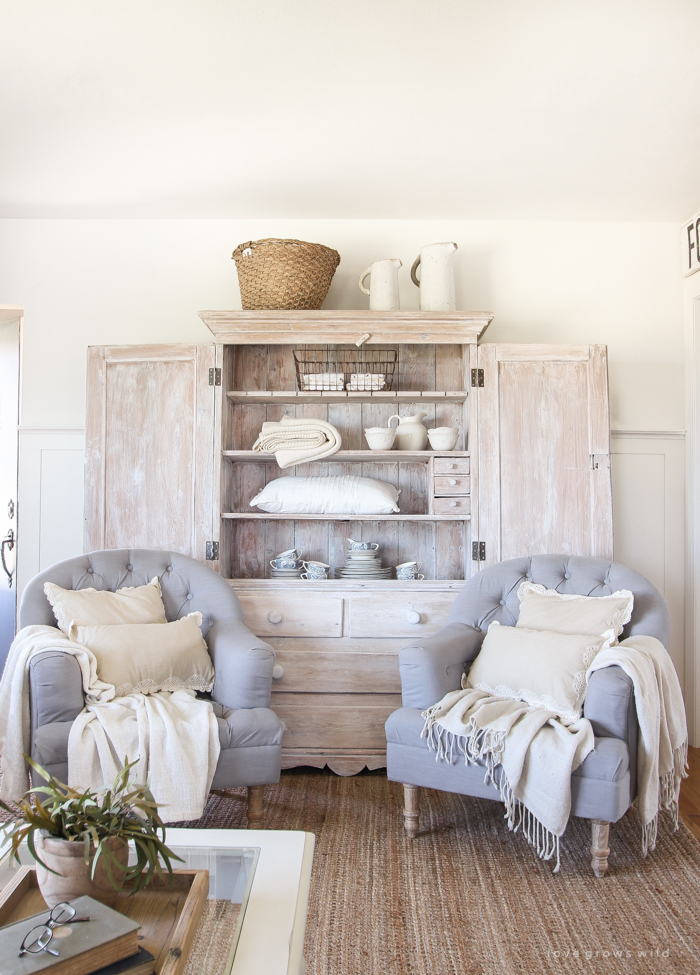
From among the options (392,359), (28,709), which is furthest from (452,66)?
(28,709)

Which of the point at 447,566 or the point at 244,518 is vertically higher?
the point at 244,518

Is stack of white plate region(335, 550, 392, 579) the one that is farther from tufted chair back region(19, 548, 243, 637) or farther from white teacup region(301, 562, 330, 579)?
tufted chair back region(19, 548, 243, 637)

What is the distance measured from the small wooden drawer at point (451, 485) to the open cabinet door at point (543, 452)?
0.07m

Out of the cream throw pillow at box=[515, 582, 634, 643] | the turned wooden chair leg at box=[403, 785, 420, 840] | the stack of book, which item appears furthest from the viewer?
the cream throw pillow at box=[515, 582, 634, 643]

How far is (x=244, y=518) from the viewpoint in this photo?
310cm

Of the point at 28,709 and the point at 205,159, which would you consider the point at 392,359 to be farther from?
the point at 28,709

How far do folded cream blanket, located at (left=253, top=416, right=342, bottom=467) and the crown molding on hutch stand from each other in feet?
1.16

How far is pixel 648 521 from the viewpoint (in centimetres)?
330

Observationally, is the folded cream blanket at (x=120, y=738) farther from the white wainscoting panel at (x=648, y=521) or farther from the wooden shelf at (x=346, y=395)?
the white wainscoting panel at (x=648, y=521)

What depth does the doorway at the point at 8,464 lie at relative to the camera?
3.64 m

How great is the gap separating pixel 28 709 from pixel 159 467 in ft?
3.67

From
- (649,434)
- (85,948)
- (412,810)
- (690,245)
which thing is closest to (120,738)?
(412,810)

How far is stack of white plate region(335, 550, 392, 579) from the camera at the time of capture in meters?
3.04

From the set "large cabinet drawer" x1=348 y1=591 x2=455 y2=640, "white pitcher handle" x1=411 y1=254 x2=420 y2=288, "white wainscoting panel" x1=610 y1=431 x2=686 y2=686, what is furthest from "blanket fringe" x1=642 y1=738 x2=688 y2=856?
"white pitcher handle" x1=411 y1=254 x2=420 y2=288
